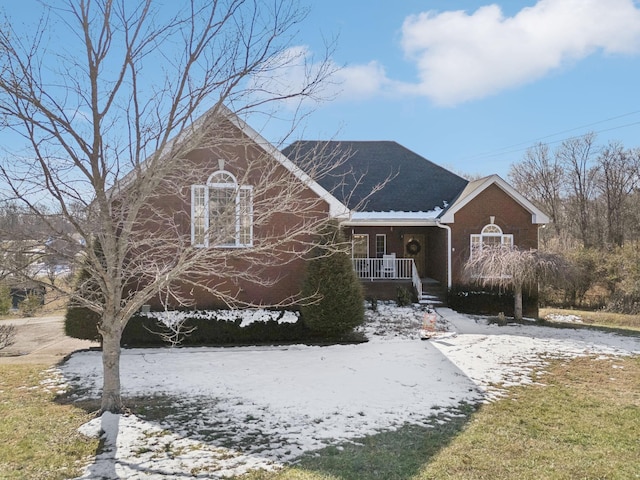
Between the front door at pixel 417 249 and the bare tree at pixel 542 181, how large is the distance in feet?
68.9

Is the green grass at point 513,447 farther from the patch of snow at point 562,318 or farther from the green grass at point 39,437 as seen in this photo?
the patch of snow at point 562,318

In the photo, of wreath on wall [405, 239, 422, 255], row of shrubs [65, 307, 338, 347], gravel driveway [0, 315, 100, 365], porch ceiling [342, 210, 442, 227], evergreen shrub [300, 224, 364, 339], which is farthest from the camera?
wreath on wall [405, 239, 422, 255]

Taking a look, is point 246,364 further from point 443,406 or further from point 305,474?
point 305,474

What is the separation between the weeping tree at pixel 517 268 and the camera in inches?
506

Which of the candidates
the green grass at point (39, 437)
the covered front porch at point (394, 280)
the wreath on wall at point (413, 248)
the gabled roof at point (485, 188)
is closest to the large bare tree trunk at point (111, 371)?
the green grass at point (39, 437)

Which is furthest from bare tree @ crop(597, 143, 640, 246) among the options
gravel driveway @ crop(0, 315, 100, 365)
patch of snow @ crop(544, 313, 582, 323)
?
gravel driveway @ crop(0, 315, 100, 365)

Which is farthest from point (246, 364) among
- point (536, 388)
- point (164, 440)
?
point (536, 388)

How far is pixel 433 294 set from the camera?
16.8m

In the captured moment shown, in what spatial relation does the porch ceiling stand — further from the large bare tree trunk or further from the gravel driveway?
the large bare tree trunk

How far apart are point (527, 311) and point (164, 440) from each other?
1359 cm

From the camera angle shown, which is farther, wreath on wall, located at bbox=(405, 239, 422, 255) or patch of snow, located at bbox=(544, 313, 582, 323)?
wreath on wall, located at bbox=(405, 239, 422, 255)

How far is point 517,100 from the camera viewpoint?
16.8 metres

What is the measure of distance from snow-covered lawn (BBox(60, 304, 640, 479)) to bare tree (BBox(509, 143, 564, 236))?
26.6m

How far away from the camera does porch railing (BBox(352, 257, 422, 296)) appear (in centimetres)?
1776
